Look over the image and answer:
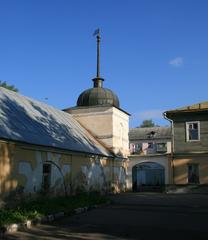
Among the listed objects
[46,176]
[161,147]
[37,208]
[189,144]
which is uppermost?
[161,147]

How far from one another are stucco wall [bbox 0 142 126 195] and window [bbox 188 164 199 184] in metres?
5.11

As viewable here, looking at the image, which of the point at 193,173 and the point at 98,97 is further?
the point at 98,97

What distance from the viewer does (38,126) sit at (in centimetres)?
2014

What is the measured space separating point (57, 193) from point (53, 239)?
32.8 feet

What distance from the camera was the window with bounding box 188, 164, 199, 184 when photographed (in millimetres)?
28881

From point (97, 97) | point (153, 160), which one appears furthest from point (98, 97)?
point (153, 160)

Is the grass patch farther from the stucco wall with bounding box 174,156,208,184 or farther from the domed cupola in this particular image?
the domed cupola

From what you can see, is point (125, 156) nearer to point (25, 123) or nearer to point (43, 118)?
point (43, 118)

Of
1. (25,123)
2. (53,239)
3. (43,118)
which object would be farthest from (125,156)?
(53,239)

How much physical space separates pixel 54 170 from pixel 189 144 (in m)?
12.8

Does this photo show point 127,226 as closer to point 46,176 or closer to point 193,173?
point 46,176

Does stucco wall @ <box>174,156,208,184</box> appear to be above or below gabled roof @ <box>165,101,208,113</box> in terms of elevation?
below

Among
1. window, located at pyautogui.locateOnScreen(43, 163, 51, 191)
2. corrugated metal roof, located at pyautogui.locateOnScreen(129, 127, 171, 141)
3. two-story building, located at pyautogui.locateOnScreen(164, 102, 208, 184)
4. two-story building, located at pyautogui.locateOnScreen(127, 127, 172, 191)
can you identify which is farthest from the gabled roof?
corrugated metal roof, located at pyautogui.locateOnScreen(129, 127, 171, 141)

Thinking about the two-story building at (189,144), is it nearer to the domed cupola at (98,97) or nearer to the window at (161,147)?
the domed cupola at (98,97)
